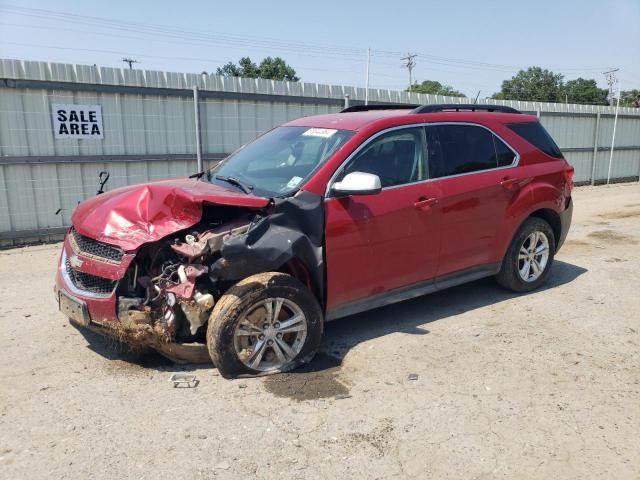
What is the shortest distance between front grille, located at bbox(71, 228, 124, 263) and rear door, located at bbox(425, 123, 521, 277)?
2701 millimetres

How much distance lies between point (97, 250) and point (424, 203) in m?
2.65

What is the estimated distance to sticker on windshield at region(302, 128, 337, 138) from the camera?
15.5ft

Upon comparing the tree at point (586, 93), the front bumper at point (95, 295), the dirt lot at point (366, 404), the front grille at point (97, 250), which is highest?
the tree at point (586, 93)

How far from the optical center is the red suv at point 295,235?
12.5 feet

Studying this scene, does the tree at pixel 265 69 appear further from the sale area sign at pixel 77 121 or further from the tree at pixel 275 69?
the sale area sign at pixel 77 121

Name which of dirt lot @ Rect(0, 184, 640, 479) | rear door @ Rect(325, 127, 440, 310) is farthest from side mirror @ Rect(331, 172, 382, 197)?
dirt lot @ Rect(0, 184, 640, 479)

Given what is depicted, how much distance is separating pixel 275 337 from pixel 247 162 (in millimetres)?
1815

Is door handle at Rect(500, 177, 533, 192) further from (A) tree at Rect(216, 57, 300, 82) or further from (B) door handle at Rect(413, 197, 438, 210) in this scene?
(A) tree at Rect(216, 57, 300, 82)

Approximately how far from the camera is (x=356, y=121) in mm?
4746

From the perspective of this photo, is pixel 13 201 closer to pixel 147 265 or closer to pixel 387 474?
pixel 147 265

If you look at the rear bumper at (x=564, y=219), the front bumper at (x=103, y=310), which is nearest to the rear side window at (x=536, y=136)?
the rear bumper at (x=564, y=219)

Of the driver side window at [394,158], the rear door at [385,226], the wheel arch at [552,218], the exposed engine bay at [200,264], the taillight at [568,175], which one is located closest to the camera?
the exposed engine bay at [200,264]

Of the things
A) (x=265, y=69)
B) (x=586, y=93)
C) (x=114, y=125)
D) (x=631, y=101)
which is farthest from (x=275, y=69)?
(x=114, y=125)

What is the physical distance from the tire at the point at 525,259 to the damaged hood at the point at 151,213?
2.94 metres
